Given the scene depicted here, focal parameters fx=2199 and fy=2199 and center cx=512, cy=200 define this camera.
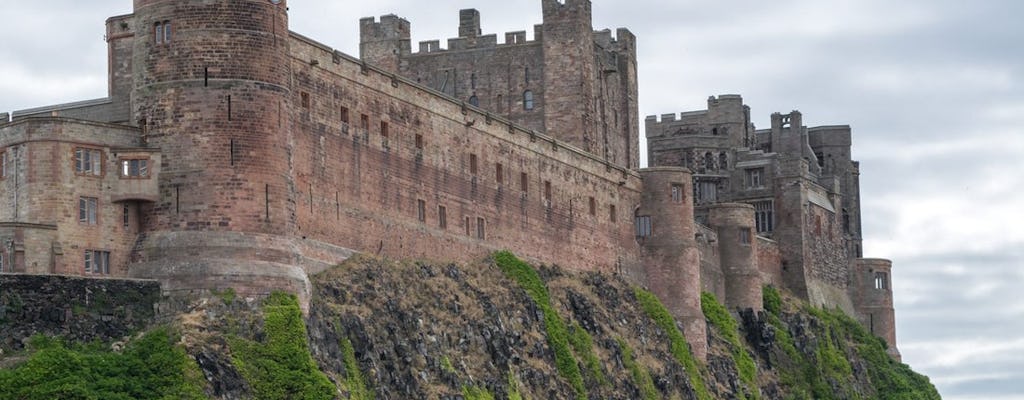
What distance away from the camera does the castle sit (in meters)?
74.2

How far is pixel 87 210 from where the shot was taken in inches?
2923

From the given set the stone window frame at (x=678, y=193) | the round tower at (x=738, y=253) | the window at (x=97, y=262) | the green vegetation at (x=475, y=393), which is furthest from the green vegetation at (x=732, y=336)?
the window at (x=97, y=262)

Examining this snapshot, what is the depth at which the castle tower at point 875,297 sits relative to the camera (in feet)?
476

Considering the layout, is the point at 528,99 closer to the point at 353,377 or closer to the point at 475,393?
the point at 475,393

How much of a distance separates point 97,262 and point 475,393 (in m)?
18.7

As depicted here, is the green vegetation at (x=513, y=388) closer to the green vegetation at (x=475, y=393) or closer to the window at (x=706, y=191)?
the green vegetation at (x=475, y=393)

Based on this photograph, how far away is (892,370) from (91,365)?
253ft

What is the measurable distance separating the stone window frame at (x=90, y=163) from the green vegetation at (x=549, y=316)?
28.1 meters

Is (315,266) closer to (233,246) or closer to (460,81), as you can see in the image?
(233,246)

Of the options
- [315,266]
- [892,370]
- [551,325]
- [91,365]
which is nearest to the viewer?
[91,365]

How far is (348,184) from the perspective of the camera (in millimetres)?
87000

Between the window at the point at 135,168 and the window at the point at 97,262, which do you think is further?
the window at the point at 135,168

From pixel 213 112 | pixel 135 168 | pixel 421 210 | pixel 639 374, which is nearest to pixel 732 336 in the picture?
pixel 639 374

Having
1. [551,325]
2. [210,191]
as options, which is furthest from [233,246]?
[551,325]
